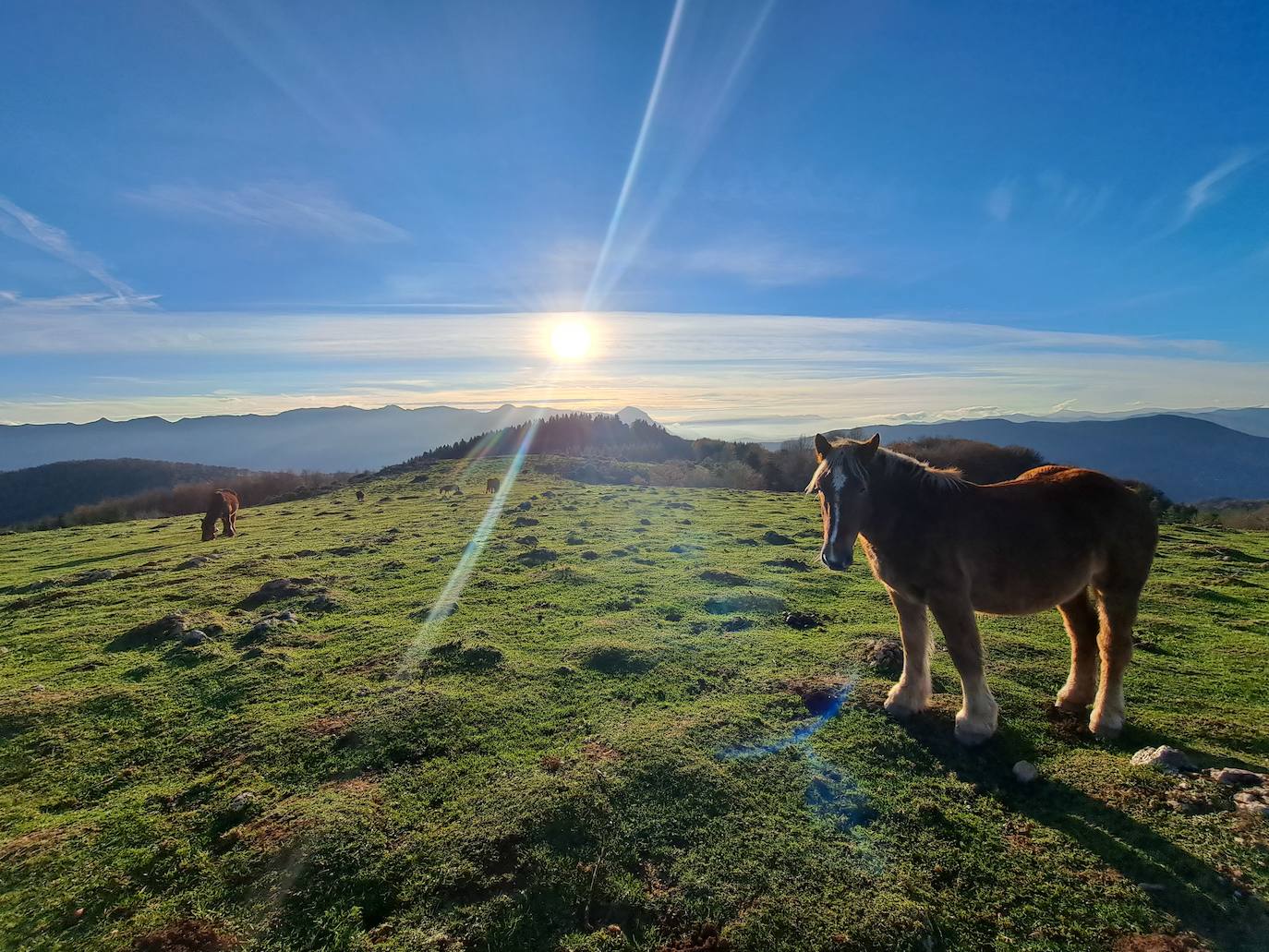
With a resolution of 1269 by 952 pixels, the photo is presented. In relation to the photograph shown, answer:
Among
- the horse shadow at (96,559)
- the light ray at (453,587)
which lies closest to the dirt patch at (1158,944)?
the light ray at (453,587)

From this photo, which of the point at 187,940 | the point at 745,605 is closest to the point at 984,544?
the point at 745,605

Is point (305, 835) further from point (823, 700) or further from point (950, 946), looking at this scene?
point (823, 700)

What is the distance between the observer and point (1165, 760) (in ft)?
16.1

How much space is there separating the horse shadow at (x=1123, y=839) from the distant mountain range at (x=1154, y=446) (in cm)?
9585

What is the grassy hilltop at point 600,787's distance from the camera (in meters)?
3.63

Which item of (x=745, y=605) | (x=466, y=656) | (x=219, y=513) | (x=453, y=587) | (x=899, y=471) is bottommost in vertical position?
(x=745, y=605)

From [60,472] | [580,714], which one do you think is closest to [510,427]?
[60,472]

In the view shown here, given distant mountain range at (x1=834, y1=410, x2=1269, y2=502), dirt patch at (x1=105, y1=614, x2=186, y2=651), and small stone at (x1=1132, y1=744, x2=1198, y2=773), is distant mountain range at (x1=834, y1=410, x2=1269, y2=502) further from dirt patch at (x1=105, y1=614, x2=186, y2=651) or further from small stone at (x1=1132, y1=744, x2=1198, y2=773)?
dirt patch at (x1=105, y1=614, x2=186, y2=651)

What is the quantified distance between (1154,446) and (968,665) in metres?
149

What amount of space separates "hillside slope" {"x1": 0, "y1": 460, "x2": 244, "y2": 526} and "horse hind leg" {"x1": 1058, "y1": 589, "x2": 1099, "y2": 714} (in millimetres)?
91309

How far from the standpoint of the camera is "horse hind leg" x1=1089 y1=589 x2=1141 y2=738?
548cm

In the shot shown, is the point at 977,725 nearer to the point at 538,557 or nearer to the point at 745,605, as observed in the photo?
the point at 745,605

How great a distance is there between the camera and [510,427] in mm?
81188

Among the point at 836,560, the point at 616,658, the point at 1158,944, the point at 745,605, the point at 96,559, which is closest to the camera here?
the point at 1158,944
